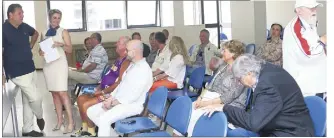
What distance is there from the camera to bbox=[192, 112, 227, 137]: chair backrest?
8.38 ft

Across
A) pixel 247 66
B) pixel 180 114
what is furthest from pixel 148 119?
pixel 247 66

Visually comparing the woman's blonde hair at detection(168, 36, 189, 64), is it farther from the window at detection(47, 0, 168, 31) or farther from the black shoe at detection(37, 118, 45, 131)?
the black shoe at detection(37, 118, 45, 131)

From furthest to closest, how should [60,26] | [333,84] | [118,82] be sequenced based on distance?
[118,82] → [60,26] → [333,84]

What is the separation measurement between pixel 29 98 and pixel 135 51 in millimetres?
832

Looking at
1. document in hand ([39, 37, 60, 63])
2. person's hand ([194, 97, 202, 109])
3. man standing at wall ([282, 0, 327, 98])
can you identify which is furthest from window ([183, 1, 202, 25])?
document in hand ([39, 37, 60, 63])

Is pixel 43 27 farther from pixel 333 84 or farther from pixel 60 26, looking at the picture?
pixel 333 84

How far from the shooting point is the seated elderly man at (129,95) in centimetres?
A: 330

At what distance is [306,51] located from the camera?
108 inches

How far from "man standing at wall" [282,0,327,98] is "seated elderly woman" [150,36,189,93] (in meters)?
0.78

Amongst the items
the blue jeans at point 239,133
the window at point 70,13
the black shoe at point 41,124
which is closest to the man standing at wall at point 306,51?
the blue jeans at point 239,133

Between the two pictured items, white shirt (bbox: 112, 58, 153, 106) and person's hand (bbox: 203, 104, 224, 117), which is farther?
white shirt (bbox: 112, 58, 153, 106)

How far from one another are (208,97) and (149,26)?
2.20 ft

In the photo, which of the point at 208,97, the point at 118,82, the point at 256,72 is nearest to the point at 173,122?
the point at 208,97

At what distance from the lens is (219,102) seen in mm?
2943
